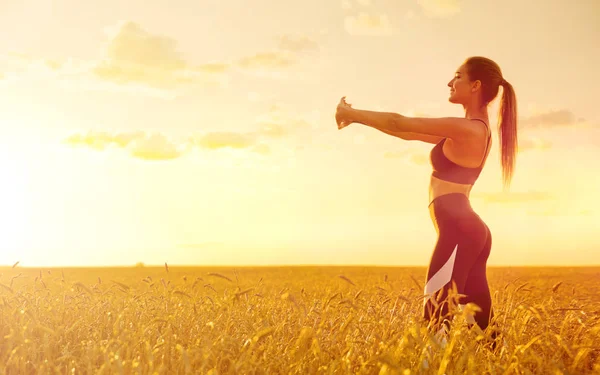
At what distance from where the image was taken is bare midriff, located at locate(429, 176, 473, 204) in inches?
211

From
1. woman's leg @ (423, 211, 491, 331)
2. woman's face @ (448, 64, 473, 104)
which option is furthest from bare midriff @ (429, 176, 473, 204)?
woman's face @ (448, 64, 473, 104)

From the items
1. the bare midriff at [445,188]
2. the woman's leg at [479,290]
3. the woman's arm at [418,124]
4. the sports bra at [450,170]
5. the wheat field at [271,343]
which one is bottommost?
the wheat field at [271,343]

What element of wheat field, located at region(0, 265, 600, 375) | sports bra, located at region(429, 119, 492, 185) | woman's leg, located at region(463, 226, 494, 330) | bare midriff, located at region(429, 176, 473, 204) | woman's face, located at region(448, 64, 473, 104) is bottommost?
wheat field, located at region(0, 265, 600, 375)

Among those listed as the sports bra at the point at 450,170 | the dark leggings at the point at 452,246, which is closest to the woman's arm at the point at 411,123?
the sports bra at the point at 450,170

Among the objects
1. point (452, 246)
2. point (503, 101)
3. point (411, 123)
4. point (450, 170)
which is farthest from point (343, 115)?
point (503, 101)

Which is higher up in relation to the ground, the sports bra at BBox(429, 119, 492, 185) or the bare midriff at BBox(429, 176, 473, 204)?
the sports bra at BBox(429, 119, 492, 185)

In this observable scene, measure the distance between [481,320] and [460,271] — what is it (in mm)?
678

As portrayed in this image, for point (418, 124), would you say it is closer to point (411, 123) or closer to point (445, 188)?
point (411, 123)

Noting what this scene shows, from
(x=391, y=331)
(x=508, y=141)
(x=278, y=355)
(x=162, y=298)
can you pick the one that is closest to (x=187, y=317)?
(x=162, y=298)

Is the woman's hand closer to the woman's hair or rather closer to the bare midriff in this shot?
the bare midriff

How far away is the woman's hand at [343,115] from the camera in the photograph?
515 centimetres

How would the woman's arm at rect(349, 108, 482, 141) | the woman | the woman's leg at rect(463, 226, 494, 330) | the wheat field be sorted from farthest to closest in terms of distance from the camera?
the woman's leg at rect(463, 226, 494, 330) < the woman < the woman's arm at rect(349, 108, 482, 141) < the wheat field

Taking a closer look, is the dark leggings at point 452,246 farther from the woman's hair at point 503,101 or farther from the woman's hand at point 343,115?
the woman's hand at point 343,115

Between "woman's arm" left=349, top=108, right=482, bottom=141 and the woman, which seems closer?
"woman's arm" left=349, top=108, right=482, bottom=141
